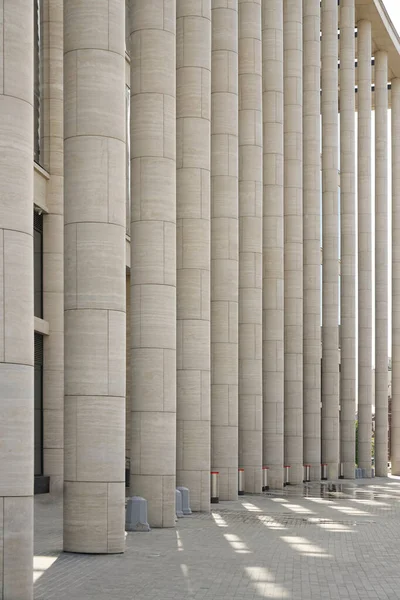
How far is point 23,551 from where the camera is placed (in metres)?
14.0

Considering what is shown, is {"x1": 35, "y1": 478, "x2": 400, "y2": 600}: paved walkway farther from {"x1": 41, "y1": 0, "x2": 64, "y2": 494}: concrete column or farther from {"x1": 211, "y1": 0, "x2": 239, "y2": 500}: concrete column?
{"x1": 211, "y1": 0, "x2": 239, "y2": 500}: concrete column

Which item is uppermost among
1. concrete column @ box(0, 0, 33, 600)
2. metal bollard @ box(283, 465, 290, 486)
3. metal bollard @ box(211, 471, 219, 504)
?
concrete column @ box(0, 0, 33, 600)

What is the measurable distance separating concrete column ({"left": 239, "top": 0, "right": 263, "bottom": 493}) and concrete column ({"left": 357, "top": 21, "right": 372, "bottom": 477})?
21.5m

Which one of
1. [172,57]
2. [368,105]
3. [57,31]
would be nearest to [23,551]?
[172,57]

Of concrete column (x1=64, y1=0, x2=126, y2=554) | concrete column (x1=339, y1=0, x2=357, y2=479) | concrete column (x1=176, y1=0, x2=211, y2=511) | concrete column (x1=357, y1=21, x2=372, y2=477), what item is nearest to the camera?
concrete column (x1=64, y1=0, x2=126, y2=554)

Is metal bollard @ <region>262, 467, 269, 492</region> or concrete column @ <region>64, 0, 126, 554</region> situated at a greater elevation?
concrete column @ <region>64, 0, 126, 554</region>

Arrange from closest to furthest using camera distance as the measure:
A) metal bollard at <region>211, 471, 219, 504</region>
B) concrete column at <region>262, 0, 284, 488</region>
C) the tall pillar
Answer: the tall pillar < metal bollard at <region>211, 471, 219, 504</region> < concrete column at <region>262, 0, 284, 488</region>

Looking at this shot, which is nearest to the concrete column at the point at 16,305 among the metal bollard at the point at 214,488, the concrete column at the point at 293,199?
the metal bollard at the point at 214,488

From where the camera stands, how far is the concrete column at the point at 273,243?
141 feet

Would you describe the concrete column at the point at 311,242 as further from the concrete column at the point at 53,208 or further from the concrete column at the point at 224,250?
the concrete column at the point at 53,208

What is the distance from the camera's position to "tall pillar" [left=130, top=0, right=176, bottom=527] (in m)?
24.1

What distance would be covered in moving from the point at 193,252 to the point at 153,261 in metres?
5.02

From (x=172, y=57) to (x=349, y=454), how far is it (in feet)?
118

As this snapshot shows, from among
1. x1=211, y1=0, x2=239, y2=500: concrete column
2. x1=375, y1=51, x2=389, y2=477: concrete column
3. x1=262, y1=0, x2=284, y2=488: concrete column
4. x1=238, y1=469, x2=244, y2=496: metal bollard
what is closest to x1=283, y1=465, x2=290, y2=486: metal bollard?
x1=262, y1=0, x2=284, y2=488: concrete column
